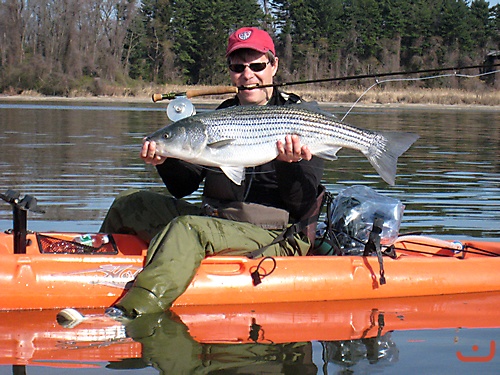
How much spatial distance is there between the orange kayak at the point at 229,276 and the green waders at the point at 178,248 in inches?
5.2

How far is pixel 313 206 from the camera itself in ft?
20.0

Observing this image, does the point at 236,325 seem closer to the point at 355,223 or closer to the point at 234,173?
the point at 234,173

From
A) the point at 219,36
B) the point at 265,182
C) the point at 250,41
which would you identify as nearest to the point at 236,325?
the point at 265,182

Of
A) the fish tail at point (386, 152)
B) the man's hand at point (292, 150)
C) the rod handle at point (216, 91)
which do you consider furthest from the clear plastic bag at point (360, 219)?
the rod handle at point (216, 91)

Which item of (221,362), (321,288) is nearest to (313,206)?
(321,288)

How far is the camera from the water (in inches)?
185

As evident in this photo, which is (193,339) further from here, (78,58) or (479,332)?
(78,58)

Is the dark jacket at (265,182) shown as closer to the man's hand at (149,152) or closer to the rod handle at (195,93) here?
the rod handle at (195,93)

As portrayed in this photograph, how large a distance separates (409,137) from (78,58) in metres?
52.8

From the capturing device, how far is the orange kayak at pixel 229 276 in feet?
18.6

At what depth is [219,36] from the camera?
61.2 m

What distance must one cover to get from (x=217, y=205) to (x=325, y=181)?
23.3ft

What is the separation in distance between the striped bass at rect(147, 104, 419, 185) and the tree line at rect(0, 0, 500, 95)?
48.5 m

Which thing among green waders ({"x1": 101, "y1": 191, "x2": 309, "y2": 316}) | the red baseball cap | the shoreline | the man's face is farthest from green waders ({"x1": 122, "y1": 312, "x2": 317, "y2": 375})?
the shoreline
